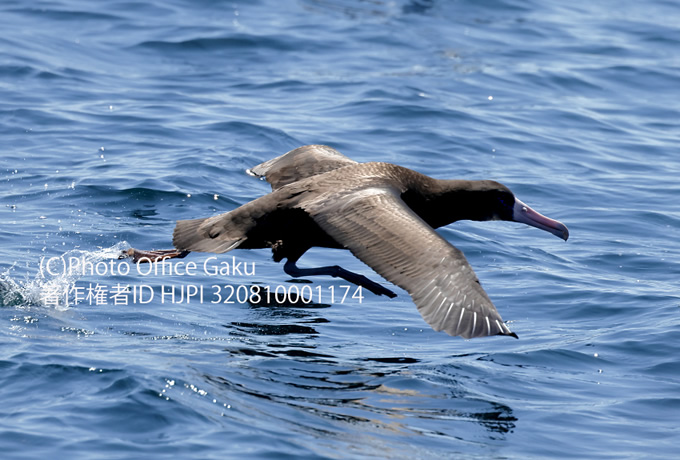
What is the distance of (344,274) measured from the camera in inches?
384

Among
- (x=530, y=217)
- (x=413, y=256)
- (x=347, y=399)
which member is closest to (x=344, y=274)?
(x=413, y=256)

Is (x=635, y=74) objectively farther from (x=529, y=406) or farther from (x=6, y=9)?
(x=529, y=406)

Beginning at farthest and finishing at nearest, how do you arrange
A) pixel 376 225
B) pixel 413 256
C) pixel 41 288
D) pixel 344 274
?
pixel 344 274, pixel 41 288, pixel 376 225, pixel 413 256

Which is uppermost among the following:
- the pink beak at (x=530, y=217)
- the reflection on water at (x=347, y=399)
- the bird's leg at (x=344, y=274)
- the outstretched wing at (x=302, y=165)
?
the outstretched wing at (x=302, y=165)

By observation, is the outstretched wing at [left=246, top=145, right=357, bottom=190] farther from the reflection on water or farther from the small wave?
the small wave

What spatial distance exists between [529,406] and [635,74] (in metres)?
14.3

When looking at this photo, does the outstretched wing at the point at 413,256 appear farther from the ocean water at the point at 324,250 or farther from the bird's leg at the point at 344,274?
the bird's leg at the point at 344,274

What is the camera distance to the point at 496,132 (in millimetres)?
17219

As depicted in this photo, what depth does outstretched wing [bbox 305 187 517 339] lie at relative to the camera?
753 cm

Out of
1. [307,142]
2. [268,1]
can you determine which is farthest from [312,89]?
[268,1]

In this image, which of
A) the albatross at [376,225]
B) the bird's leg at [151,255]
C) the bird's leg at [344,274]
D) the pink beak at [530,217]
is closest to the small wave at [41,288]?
the bird's leg at [151,255]

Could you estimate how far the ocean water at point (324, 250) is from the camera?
24.6 ft

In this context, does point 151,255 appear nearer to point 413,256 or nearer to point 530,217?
point 413,256

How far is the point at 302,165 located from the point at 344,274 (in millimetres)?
1517
